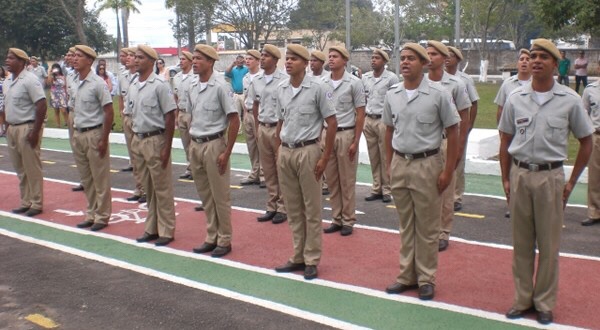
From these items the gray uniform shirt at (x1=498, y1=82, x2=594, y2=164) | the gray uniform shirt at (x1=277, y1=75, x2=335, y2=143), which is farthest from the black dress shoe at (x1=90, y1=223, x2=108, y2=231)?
the gray uniform shirt at (x1=498, y1=82, x2=594, y2=164)

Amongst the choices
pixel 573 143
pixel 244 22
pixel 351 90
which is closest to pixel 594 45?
pixel 244 22

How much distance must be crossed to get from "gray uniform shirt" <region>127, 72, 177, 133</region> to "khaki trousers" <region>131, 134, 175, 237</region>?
15cm

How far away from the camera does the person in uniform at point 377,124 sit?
9.49 meters

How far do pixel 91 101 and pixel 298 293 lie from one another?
12.8 ft

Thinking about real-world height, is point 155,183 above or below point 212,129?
below

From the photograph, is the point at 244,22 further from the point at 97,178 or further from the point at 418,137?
the point at 418,137

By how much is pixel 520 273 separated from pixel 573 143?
8.54 metres

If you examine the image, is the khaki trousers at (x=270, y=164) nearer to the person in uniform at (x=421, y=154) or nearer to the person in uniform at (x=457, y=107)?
the person in uniform at (x=457, y=107)

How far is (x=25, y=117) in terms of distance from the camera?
905 cm

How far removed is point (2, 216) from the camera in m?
9.45

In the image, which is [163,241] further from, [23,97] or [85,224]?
[23,97]

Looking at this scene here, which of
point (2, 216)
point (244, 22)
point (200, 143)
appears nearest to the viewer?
point (200, 143)

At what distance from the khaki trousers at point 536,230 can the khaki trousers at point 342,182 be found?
9.61 ft

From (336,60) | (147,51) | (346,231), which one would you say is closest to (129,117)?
(147,51)
